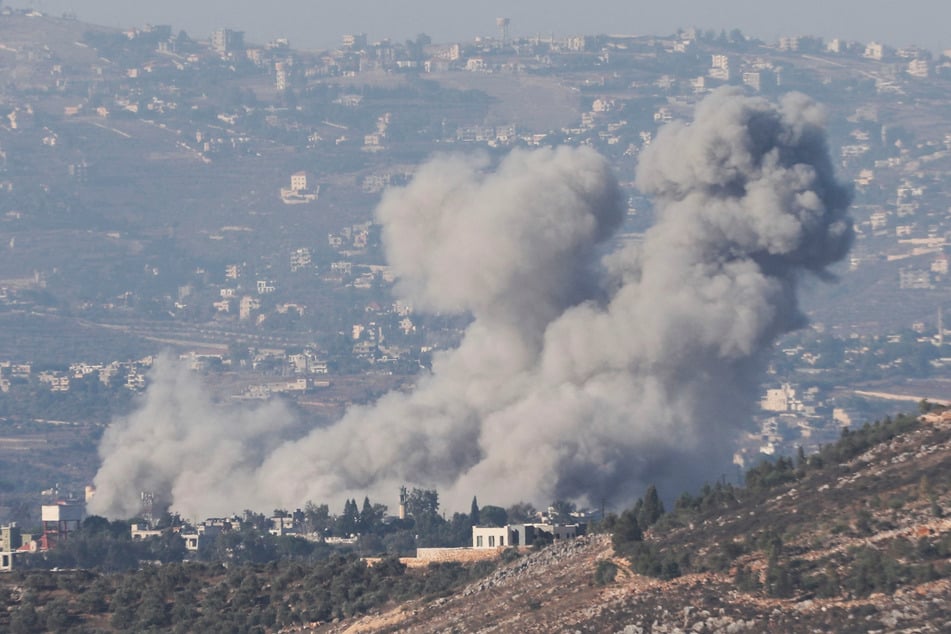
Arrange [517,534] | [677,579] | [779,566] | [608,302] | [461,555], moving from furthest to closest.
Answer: [608,302]
[517,534]
[461,555]
[677,579]
[779,566]

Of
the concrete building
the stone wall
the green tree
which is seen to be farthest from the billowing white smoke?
the green tree

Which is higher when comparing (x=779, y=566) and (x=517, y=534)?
(x=517, y=534)

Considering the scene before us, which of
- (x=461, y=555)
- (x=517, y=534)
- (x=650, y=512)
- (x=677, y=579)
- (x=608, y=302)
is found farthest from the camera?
(x=608, y=302)

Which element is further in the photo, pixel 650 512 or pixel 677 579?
pixel 650 512

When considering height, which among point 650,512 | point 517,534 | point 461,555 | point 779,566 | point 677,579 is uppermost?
point 517,534

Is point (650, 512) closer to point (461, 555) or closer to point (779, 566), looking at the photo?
point (779, 566)

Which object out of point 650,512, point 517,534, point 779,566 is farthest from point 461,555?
point 779,566

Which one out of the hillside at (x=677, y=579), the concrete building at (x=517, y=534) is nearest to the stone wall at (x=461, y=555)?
the hillside at (x=677, y=579)
